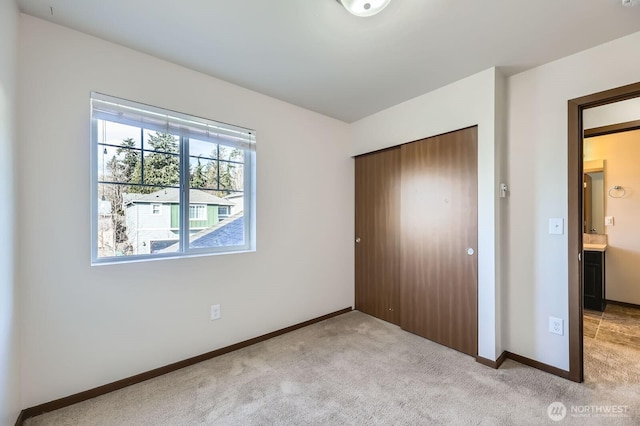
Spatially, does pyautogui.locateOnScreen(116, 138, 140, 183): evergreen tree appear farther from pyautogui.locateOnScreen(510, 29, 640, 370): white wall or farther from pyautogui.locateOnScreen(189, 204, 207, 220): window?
pyautogui.locateOnScreen(510, 29, 640, 370): white wall

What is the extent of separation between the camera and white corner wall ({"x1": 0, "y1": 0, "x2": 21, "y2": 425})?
1.35 meters

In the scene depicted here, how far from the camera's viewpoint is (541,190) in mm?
2182

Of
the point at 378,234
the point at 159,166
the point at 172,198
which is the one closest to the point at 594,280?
the point at 378,234

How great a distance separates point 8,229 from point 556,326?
145 inches

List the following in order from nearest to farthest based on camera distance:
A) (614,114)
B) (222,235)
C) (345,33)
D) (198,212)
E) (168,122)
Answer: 1. (345,33)
2. (168,122)
3. (198,212)
4. (222,235)
5. (614,114)

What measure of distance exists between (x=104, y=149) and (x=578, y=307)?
12.1 feet

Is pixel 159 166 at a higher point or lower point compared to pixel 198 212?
higher

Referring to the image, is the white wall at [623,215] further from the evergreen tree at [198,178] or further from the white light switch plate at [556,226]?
the evergreen tree at [198,178]

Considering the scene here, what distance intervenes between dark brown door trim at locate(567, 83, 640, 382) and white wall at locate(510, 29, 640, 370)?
0.04 metres

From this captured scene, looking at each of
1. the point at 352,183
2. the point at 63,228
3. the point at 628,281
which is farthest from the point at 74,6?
the point at 628,281

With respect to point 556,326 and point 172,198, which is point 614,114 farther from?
point 172,198

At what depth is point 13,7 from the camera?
4.93 ft

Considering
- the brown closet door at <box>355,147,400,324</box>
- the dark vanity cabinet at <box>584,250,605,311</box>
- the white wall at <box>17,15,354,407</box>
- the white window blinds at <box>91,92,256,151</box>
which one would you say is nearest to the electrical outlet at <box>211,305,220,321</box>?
the white wall at <box>17,15,354,407</box>

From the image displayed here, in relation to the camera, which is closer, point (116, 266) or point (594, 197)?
point (116, 266)
